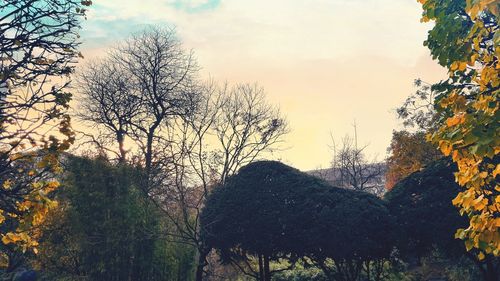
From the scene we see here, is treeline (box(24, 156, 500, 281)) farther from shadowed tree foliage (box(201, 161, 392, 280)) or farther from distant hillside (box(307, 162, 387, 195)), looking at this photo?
distant hillside (box(307, 162, 387, 195))

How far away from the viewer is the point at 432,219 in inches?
407

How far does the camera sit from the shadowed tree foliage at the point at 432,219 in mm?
10094

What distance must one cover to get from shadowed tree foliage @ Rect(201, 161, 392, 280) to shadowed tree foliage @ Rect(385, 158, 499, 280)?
654 millimetres

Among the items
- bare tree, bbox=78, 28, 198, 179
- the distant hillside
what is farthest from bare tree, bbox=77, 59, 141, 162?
the distant hillside

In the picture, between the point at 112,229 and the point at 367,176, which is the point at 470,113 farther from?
the point at 367,176

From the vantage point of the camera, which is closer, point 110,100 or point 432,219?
point 432,219

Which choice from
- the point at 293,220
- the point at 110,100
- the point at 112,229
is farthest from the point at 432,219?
the point at 110,100

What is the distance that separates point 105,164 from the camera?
15.5m

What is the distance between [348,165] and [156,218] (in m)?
26.2

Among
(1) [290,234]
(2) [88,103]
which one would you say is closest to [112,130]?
(2) [88,103]

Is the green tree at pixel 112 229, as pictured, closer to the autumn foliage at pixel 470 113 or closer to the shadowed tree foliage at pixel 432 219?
the shadowed tree foliage at pixel 432 219

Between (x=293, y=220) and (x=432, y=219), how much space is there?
12.2ft

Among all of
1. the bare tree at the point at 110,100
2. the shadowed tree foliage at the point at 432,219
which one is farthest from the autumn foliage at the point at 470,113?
the bare tree at the point at 110,100

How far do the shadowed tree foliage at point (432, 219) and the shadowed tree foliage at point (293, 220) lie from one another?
0.65 m
